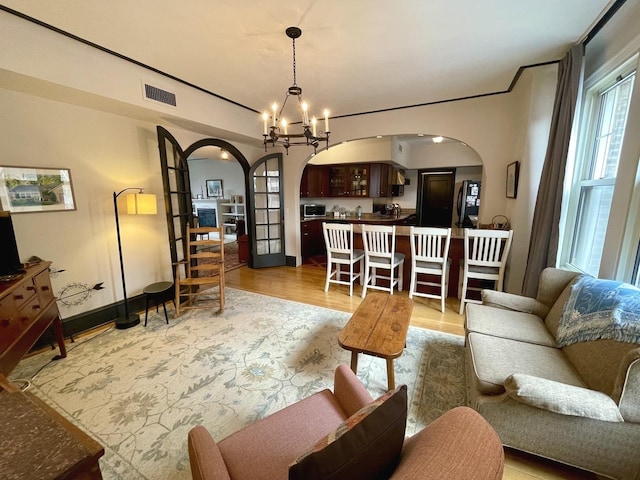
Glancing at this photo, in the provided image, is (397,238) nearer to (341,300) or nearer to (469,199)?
(341,300)

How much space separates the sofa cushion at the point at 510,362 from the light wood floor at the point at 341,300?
0.44 metres

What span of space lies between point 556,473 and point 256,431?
1605mm

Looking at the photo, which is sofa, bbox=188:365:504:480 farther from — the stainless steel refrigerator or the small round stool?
the stainless steel refrigerator

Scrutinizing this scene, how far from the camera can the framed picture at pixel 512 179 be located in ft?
10.1

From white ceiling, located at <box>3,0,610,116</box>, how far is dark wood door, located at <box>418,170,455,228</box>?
4115 millimetres

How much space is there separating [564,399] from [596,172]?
212 centimetres

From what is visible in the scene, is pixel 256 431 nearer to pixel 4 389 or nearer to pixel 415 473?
pixel 415 473

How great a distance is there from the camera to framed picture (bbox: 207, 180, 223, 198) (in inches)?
344

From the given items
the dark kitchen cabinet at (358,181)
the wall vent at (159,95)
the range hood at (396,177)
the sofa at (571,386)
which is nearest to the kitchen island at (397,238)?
the dark kitchen cabinet at (358,181)

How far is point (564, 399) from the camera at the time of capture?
4.05ft

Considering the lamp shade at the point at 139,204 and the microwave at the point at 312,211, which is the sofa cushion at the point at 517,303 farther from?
the microwave at the point at 312,211

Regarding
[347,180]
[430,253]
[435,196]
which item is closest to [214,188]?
[347,180]

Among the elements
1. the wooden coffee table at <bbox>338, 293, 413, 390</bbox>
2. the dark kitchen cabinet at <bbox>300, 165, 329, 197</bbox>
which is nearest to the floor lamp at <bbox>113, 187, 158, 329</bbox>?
the wooden coffee table at <bbox>338, 293, 413, 390</bbox>

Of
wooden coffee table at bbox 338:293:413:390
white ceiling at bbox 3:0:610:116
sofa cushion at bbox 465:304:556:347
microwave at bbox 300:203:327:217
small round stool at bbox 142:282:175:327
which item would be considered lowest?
small round stool at bbox 142:282:175:327
